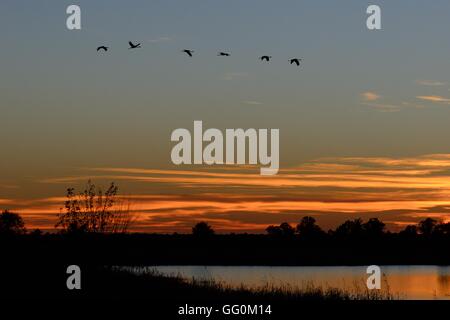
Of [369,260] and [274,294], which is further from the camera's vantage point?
[369,260]

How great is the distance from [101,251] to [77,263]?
5.93ft

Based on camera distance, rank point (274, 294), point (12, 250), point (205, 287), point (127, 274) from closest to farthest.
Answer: point (274, 294) < point (205, 287) < point (127, 274) < point (12, 250)

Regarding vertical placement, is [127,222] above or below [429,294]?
above

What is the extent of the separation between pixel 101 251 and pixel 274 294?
1503 cm

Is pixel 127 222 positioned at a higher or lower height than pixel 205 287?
higher

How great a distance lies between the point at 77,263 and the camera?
2224 inches

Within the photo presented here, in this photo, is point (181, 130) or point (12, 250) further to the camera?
point (12, 250)

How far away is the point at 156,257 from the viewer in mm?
141625

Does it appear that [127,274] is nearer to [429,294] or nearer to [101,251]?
[101,251]
